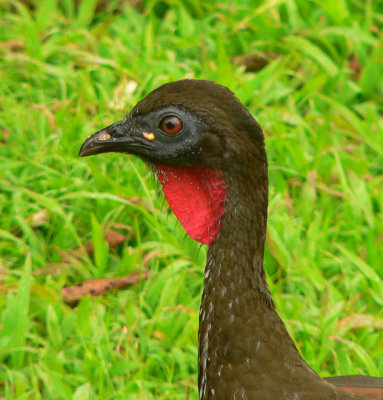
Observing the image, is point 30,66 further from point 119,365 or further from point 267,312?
point 267,312

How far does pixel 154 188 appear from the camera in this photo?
3697 mm

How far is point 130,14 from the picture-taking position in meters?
5.79

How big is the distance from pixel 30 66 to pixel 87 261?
5.18 feet

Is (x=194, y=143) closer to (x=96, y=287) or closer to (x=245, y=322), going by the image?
(x=245, y=322)

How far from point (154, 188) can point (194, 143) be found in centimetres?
122

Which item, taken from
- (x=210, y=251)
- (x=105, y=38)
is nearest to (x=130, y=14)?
(x=105, y=38)

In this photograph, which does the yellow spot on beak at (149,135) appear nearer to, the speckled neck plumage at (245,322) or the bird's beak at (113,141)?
the bird's beak at (113,141)

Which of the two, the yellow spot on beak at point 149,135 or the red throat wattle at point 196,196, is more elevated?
the yellow spot on beak at point 149,135

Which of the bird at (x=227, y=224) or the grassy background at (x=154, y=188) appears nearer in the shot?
the bird at (x=227, y=224)

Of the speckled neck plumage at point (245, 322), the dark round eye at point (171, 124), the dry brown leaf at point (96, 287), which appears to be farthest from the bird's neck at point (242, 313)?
the dry brown leaf at point (96, 287)

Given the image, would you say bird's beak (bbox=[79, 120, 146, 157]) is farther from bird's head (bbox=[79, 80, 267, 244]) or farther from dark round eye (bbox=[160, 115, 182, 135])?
dark round eye (bbox=[160, 115, 182, 135])

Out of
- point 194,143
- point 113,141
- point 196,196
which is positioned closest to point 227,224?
point 196,196

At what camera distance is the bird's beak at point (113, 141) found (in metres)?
2.70

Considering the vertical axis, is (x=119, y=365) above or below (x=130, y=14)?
below
